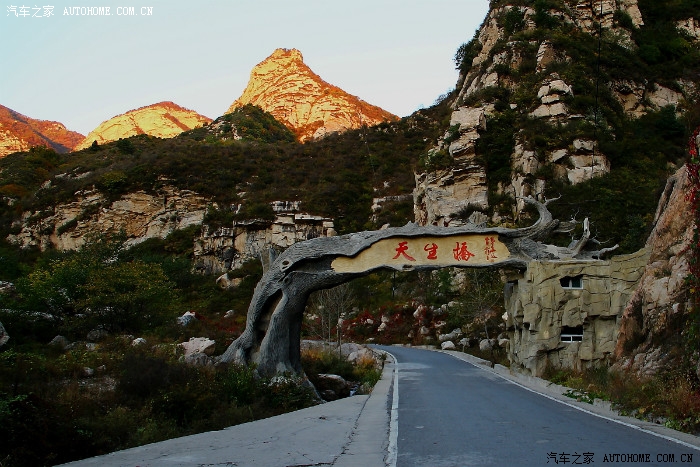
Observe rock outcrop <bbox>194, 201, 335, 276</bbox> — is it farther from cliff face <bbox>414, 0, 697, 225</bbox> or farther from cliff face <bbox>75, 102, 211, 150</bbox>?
cliff face <bbox>75, 102, 211, 150</bbox>

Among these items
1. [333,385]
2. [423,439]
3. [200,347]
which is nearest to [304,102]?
[200,347]

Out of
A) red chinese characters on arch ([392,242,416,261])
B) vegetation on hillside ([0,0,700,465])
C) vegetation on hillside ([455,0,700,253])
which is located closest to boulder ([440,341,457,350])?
Answer: vegetation on hillside ([0,0,700,465])

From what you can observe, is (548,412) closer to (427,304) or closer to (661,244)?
(661,244)

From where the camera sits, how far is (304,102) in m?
106

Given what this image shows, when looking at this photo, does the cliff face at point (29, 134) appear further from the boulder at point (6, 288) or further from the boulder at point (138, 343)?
the boulder at point (138, 343)

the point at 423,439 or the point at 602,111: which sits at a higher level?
the point at 602,111

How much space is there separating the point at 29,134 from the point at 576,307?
11755cm

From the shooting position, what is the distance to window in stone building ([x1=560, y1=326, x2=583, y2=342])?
1405 cm

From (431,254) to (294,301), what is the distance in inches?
152

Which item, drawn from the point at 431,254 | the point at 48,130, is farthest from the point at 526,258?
the point at 48,130

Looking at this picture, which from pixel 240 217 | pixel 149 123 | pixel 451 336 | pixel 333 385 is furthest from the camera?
pixel 149 123

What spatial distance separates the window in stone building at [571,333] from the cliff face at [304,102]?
2998 inches

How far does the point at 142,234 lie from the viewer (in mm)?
48750

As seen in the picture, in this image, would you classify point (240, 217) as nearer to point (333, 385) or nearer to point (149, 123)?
point (333, 385)
